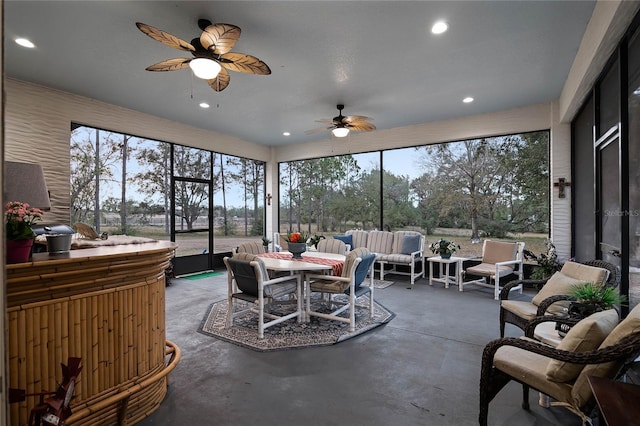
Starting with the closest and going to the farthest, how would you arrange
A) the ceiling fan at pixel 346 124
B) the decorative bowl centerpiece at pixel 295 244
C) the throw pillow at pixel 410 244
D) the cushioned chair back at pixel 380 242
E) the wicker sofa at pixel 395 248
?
the decorative bowl centerpiece at pixel 295 244
the ceiling fan at pixel 346 124
the wicker sofa at pixel 395 248
the throw pillow at pixel 410 244
the cushioned chair back at pixel 380 242

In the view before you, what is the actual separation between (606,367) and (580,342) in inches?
5.3

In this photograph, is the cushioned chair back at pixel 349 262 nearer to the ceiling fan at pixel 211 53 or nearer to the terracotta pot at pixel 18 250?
the ceiling fan at pixel 211 53

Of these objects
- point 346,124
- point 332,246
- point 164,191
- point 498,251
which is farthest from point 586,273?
point 164,191

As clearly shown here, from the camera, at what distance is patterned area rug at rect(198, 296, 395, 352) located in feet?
10.1

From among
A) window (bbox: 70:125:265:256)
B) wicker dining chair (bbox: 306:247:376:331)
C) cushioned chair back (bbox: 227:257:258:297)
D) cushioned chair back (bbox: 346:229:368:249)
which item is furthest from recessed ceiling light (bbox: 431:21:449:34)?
window (bbox: 70:125:265:256)

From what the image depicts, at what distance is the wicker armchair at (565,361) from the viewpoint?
4.77 feet

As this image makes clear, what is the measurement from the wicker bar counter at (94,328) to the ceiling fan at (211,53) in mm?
1730

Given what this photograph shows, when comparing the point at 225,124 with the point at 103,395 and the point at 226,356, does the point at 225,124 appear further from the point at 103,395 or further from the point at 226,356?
the point at 103,395

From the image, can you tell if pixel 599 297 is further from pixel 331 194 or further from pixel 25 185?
pixel 331 194

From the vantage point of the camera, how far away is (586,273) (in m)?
2.71

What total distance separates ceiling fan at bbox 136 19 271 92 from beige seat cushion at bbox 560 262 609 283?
3.39 m

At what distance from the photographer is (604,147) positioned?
3309mm

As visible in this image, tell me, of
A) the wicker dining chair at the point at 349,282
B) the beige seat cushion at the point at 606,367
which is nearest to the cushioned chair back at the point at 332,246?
the wicker dining chair at the point at 349,282

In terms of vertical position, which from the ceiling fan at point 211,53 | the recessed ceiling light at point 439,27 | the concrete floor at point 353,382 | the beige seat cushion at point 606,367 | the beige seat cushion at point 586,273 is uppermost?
the recessed ceiling light at point 439,27
